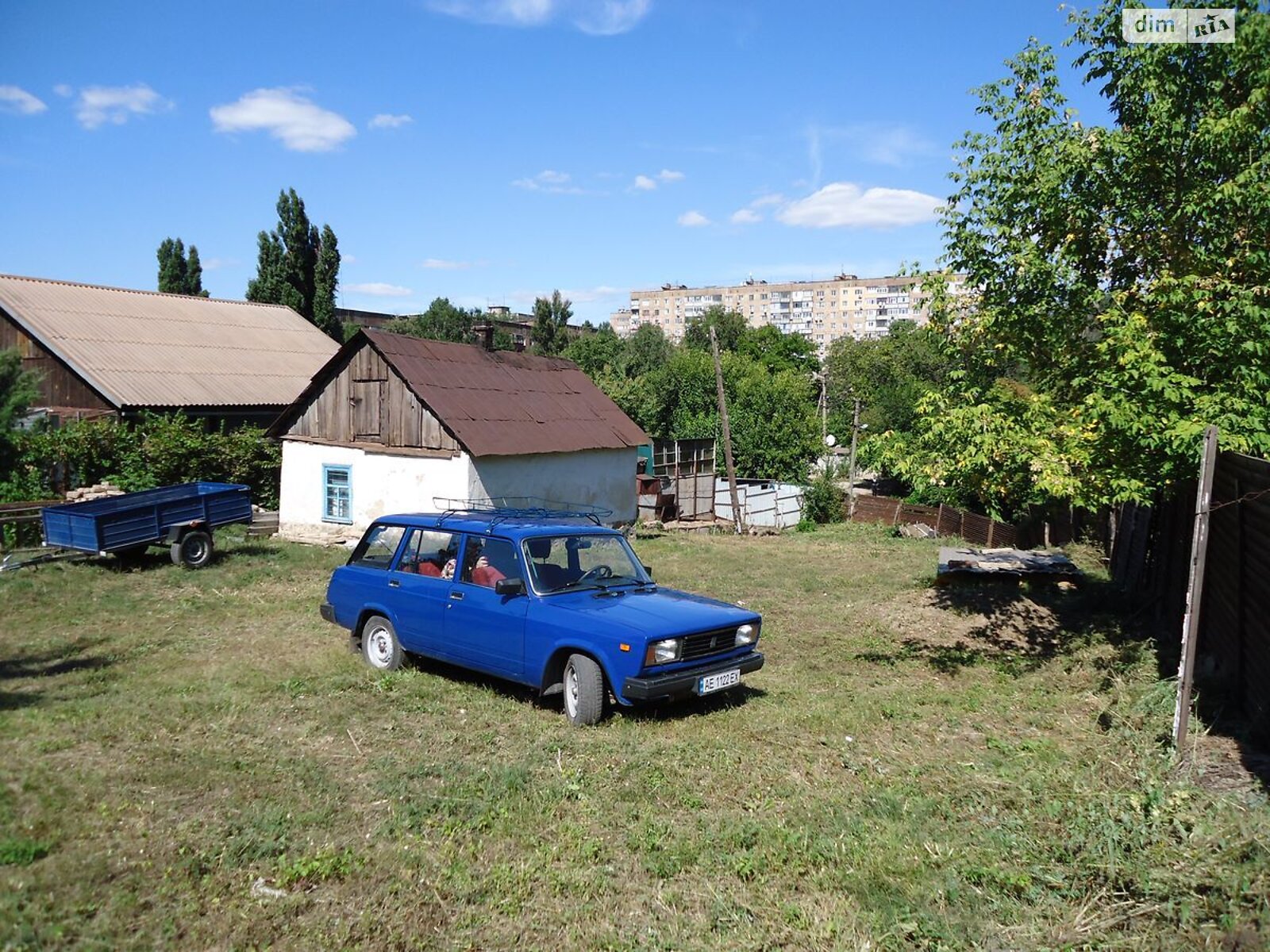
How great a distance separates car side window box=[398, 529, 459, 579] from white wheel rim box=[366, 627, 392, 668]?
74 cm

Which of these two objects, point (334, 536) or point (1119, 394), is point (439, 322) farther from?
point (1119, 394)

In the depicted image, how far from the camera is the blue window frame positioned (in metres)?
20.4

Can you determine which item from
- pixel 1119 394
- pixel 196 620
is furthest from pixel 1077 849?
pixel 196 620

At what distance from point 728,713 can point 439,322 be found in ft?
188

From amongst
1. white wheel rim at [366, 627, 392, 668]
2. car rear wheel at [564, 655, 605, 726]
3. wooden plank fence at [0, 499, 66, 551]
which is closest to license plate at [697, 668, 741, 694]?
car rear wheel at [564, 655, 605, 726]

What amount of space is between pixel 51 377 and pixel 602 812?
26.2m

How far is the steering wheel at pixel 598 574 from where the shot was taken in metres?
8.02

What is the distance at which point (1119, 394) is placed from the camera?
27.9 feet

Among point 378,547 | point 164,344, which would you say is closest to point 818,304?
point 164,344

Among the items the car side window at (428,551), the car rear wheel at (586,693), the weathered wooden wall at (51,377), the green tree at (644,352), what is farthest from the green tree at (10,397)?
the green tree at (644,352)

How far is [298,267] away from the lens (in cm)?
4353

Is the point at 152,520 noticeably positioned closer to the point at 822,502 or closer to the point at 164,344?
the point at 164,344

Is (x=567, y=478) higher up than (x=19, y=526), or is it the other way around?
(x=567, y=478)

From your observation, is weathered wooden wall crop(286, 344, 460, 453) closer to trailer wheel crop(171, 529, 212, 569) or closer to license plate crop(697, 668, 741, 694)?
trailer wheel crop(171, 529, 212, 569)
